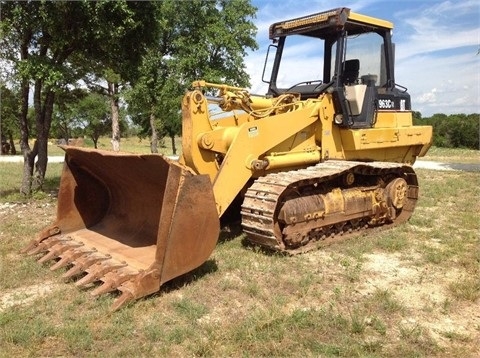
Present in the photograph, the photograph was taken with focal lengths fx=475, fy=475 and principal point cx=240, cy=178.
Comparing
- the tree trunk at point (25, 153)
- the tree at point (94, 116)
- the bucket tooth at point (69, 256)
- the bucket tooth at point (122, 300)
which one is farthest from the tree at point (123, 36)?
the tree at point (94, 116)

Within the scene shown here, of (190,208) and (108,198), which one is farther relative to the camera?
Result: (108,198)

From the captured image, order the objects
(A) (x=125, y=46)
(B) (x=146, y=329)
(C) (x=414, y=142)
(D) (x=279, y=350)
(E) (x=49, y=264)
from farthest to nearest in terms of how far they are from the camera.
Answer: (A) (x=125, y=46)
(C) (x=414, y=142)
(E) (x=49, y=264)
(B) (x=146, y=329)
(D) (x=279, y=350)

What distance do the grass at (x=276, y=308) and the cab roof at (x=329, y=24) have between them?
2.95 m

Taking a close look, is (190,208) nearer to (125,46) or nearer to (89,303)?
(89,303)

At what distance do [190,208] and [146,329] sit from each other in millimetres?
1100

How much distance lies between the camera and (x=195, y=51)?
73.0ft

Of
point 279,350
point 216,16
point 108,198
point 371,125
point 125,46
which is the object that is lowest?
point 279,350

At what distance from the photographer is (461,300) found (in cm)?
426

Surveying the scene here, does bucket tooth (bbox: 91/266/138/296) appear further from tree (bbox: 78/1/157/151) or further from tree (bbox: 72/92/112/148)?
tree (bbox: 72/92/112/148)

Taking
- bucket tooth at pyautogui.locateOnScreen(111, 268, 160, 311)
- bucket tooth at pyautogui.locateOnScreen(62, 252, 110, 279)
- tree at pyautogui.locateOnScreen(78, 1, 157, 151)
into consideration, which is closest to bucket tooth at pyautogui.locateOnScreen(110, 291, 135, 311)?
bucket tooth at pyautogui.locateOnScreen(111, 268, 160, 311)

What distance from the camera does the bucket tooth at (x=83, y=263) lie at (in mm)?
4523

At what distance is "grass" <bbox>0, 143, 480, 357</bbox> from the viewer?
3.40 meters

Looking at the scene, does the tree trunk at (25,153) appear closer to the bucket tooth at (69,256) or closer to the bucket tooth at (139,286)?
the bucket tooth at (69,256)

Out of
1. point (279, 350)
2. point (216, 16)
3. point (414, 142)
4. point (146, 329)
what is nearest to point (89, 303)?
point (146, 329)
